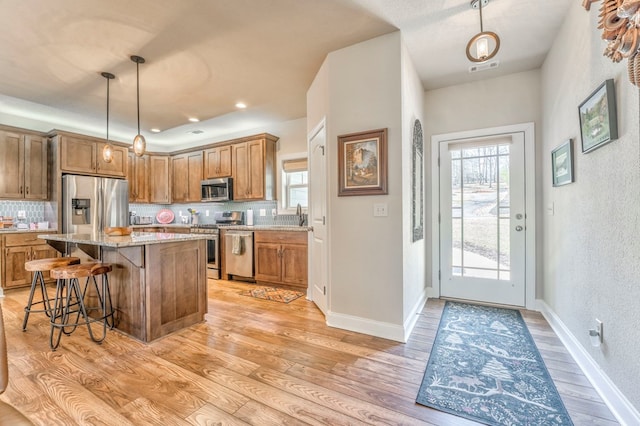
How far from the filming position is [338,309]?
2.79m

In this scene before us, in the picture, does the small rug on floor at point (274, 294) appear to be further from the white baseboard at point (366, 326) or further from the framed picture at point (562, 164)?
the framed picture at point (562, 164)

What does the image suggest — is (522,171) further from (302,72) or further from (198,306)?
(198,306)

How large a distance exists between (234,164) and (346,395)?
425 cm

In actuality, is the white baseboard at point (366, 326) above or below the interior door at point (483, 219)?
below

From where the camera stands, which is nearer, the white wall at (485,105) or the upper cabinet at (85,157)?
the white wall at (485,105)

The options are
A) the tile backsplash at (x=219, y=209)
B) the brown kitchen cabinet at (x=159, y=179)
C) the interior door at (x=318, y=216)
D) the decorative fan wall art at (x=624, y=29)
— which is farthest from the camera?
the brown kitchen cabinet at (x=159, y=179)

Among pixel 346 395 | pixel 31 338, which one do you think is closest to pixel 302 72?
pixel 346 395

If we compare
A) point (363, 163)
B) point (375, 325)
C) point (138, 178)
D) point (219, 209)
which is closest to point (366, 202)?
point (363, 163)

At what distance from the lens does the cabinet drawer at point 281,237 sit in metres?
4.04

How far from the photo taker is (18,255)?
4.10 metres

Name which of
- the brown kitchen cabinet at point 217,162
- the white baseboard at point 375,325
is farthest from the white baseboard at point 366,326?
the brown kitchen cabinet at point 217,162

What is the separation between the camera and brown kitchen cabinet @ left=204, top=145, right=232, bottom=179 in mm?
5203

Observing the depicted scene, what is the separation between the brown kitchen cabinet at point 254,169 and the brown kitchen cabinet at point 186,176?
39.9 inches

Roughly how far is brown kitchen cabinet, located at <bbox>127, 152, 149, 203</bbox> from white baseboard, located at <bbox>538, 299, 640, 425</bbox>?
6.73 metres
